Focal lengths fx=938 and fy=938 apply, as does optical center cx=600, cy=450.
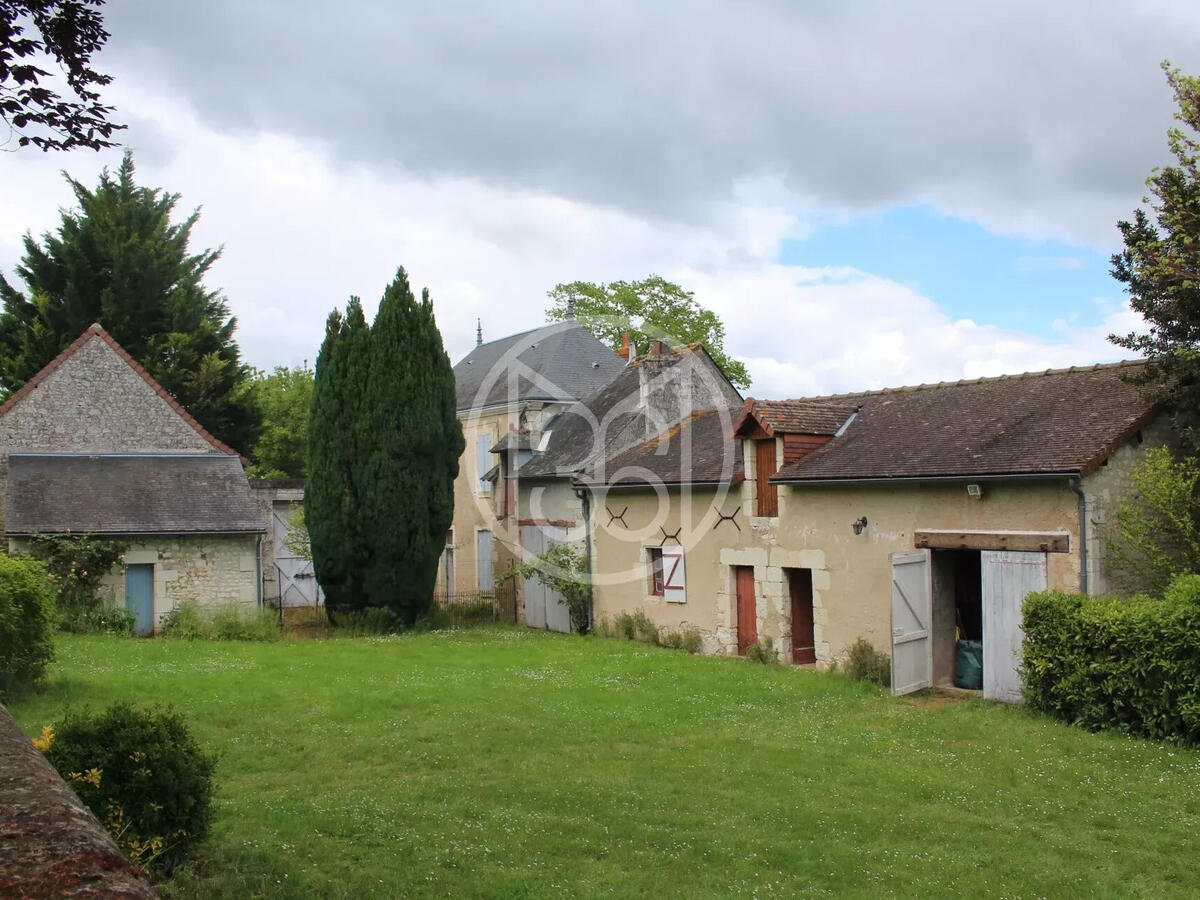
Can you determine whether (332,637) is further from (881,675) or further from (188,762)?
(188,762)

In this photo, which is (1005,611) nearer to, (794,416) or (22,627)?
(794,416)

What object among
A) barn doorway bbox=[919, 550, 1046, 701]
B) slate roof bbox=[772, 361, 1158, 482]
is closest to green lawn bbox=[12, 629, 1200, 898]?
barn doorway bbox=[919, 550, 1046, 701]

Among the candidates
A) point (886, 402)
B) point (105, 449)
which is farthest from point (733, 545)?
point (105, 449)

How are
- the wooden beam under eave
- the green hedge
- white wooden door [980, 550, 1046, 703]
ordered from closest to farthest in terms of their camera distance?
the green hedge < the wooden beam under eave < white wooden door [980, 550, 1046, 703]

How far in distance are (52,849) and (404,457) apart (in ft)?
56.8

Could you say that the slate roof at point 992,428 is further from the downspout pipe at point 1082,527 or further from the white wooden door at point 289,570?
the white wooden door at point 289,570

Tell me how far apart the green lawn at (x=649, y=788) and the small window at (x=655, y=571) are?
14.9ft

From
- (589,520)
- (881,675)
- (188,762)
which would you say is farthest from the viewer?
(589,520)

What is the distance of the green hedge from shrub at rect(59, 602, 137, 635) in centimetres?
1535

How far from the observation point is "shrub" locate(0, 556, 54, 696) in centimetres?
1087

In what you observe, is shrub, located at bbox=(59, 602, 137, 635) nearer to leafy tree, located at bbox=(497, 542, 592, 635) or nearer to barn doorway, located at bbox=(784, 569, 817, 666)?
leafy tree, located at bbox=(497, 542, 592, 635)

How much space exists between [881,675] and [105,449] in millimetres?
16675

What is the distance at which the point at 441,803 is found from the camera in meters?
7.41

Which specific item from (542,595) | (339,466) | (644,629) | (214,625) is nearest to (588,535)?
(542,595)
